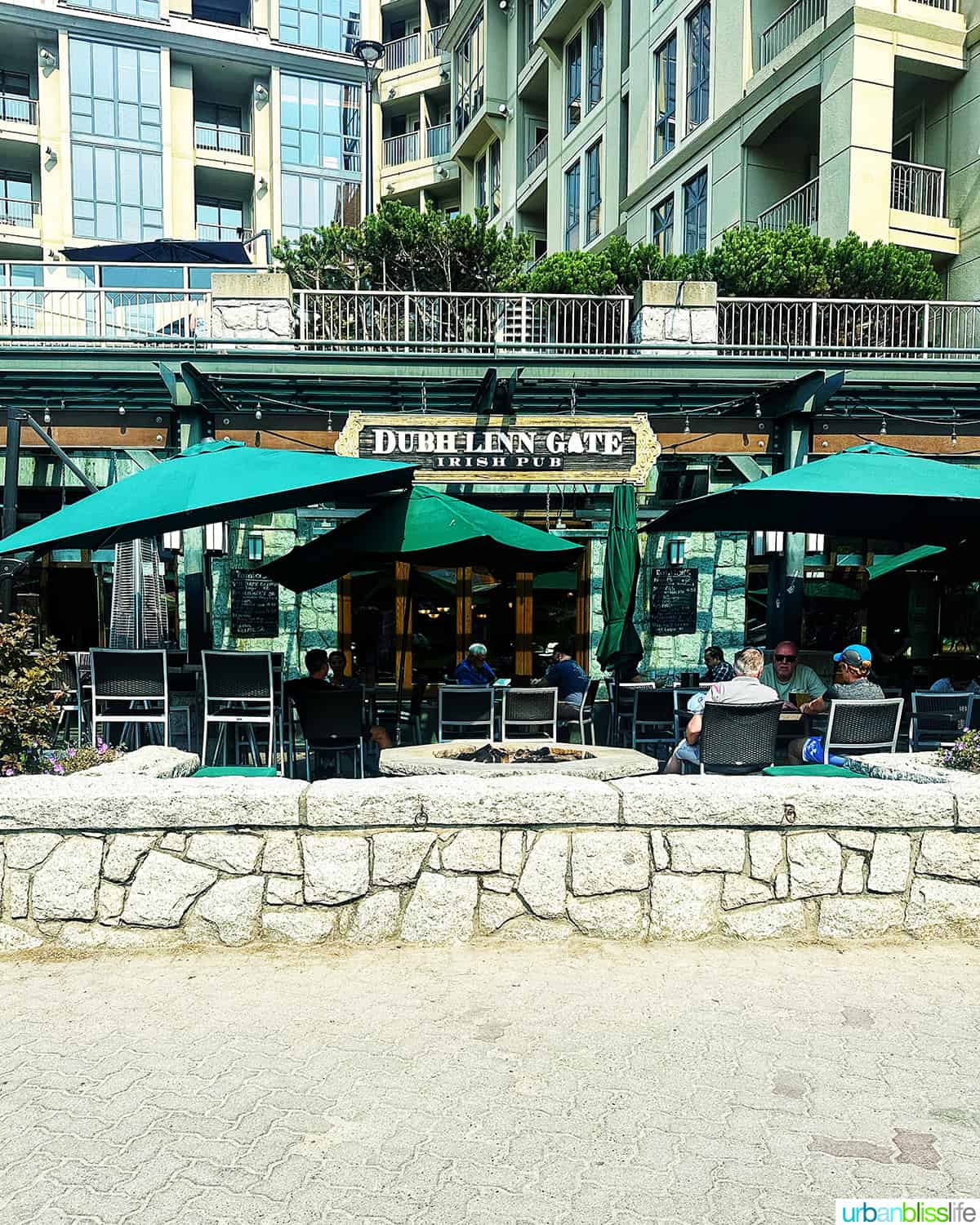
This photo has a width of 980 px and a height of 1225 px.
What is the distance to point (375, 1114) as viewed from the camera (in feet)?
9.75

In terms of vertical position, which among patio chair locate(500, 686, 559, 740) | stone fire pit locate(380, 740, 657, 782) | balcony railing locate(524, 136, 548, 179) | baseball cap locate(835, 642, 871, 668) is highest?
balcony railing locate(524, 136, 548, 179)

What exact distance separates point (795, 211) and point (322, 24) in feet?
77.3

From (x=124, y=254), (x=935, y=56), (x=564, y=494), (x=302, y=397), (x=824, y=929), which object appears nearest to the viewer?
(x=824, y=929)

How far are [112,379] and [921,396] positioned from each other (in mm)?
8193

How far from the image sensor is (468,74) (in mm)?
31453

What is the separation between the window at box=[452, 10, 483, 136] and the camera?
3011cm

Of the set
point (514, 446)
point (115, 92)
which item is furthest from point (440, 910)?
point (115, 92)

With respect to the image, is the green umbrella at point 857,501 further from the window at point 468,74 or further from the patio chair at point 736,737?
the window at point 468,74

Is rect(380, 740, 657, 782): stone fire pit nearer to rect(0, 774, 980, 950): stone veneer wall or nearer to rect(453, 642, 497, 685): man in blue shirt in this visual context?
rect(0, 774, 980, 950): stone veneer wall

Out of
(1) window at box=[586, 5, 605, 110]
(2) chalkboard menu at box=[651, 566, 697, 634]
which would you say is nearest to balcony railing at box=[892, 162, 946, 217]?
(1) window at box=[586, 5, 605, 110]

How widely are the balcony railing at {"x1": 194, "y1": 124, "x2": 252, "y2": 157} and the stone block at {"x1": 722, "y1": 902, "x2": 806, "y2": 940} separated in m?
35.1

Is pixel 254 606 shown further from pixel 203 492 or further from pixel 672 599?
pixel 203 492

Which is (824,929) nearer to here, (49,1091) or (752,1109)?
(752,1109)

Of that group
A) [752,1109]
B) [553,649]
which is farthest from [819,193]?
[752,1109]
